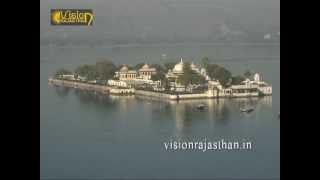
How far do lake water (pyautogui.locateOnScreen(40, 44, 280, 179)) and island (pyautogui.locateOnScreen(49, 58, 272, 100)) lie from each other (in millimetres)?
59

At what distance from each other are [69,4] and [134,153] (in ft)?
4.85

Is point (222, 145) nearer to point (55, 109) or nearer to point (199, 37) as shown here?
point (199, 37)

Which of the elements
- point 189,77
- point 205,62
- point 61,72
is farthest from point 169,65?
point 61,72

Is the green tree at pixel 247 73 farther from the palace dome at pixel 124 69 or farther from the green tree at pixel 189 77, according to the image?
the palace dome at pixel 124 69

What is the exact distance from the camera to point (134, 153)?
282 inches

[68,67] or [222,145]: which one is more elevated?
[68,67]

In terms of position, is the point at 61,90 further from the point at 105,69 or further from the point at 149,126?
the point at 149,126

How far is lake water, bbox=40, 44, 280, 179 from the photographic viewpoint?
7148 millimetres

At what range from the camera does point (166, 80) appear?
7.28 metres

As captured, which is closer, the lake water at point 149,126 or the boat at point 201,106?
the lake water at point 149,126

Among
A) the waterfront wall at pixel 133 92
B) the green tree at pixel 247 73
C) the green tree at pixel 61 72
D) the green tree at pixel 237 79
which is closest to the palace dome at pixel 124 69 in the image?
the waterfront wall at pixel 133 92

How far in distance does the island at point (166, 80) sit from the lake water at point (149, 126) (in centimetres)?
6

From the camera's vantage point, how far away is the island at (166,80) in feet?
23.8
